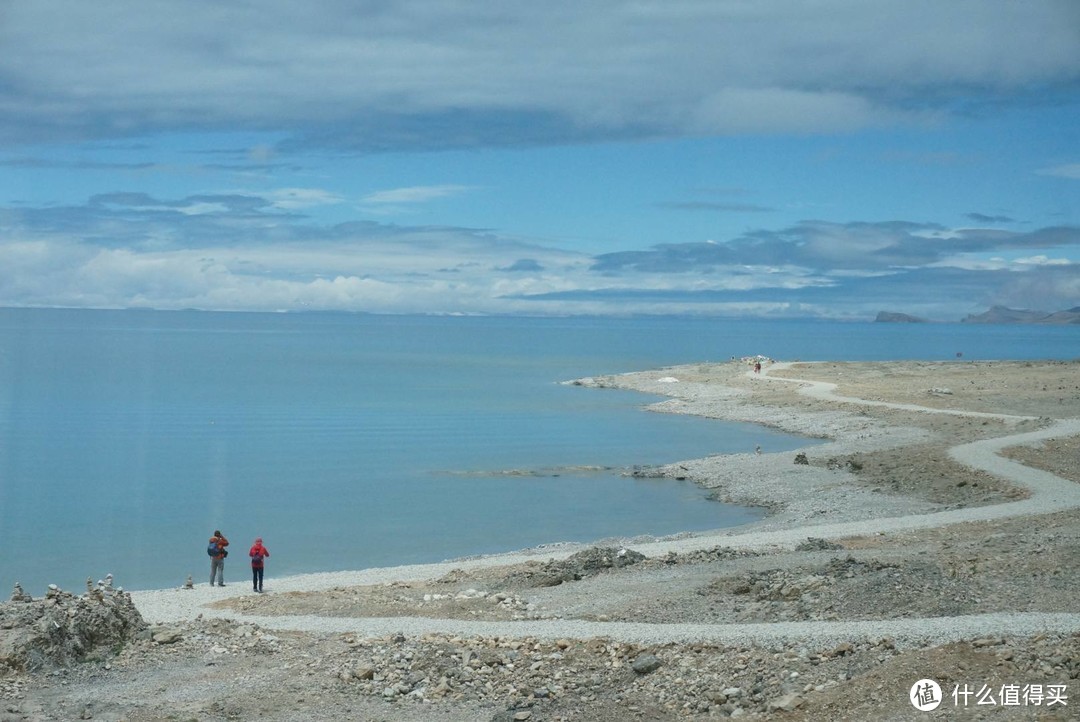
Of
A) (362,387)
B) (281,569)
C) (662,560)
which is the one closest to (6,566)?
(281,569)

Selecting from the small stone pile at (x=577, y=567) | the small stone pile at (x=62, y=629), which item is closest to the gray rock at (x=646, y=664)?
the small stone pile at (x=577, y=567)

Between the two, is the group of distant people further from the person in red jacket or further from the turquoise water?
the turquoise water

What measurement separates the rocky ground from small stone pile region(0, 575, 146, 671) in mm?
37

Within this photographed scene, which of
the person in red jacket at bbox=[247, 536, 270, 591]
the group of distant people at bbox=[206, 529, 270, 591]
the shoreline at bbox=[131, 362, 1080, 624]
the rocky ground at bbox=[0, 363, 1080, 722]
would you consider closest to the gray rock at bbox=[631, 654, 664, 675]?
the rocky ground at bbox=[0, 363, 1080, 722]

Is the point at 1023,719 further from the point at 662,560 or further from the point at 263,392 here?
the point at 263,392

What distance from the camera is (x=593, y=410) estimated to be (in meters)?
76.8

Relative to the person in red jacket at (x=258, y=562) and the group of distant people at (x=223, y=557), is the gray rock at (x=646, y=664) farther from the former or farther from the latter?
the group of distant people at (x=223, y=557)

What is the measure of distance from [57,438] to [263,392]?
3110cm

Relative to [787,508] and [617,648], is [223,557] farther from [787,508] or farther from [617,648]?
[787,508]

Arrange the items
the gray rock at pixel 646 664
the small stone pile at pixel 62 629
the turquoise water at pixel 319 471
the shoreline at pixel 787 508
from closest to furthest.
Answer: the gray rock at pixel 646 664 → the small stone pile at pixel 62 629 → the shoreline at pixel 787 508 → the turquoise water at pixel 319 471

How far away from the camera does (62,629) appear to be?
17422 millimetres

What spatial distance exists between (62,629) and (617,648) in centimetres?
836

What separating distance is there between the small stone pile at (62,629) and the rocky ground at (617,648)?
4 cm

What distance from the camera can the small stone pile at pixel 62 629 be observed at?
1684 cm
